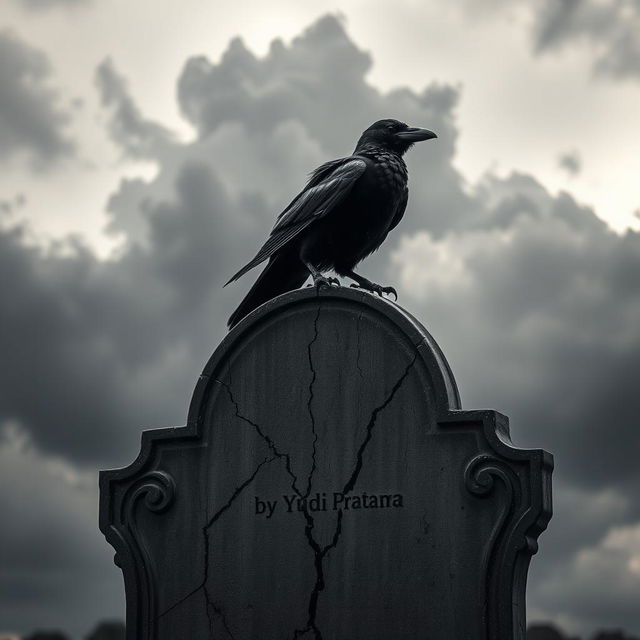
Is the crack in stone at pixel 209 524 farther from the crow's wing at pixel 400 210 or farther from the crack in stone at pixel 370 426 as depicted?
the crow's wing at pixel 400 210

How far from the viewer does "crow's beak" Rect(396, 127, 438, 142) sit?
5984 millimetres

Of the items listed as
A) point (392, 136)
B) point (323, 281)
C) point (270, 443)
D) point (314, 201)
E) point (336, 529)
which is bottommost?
point (336, 529)

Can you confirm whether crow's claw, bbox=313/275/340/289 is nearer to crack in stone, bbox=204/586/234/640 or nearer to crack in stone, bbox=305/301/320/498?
crack in stone, bbox=305/301/320/498

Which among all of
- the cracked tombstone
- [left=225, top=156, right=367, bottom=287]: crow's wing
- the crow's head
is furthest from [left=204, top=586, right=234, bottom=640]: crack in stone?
the crow's head

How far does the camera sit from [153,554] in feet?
17.2

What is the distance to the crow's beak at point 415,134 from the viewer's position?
19.6 feet

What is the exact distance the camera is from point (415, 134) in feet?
19.7

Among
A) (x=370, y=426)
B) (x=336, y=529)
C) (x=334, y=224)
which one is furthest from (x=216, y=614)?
(x=334, y=224)

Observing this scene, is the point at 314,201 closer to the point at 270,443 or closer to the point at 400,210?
the point at 400,210

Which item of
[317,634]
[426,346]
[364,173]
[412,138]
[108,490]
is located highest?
[412,138]

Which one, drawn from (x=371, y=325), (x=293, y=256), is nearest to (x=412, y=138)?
(x=293, y=256)

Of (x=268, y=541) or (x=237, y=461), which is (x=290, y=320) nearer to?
(x=237, y=461)

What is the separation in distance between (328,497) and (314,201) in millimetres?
1704

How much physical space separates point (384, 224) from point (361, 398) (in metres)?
1.20
